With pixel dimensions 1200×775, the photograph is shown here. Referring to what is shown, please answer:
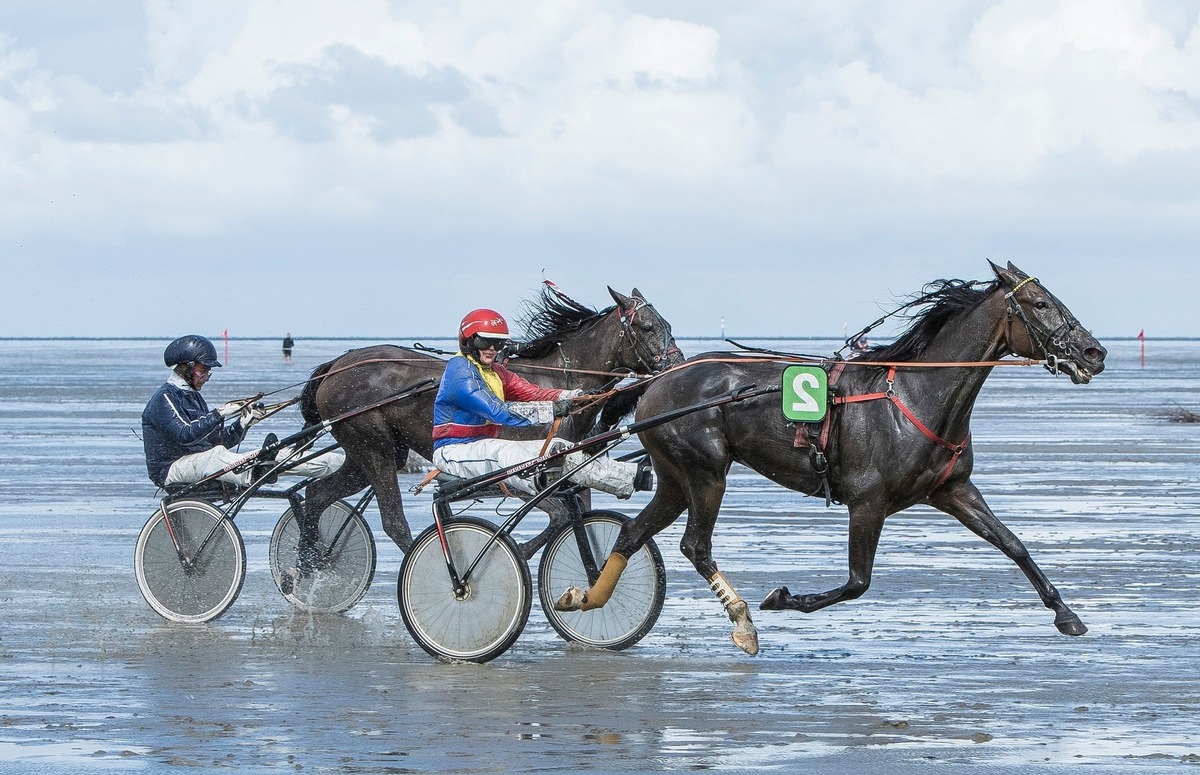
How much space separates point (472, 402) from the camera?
354 inches

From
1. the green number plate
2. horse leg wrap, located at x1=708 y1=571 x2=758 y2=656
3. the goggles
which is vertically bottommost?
horse leg wrap, located at x1=708 y1=571 x2=758 y2=656

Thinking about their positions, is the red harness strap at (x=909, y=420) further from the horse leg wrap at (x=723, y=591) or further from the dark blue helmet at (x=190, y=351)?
the dark blue helmet at (x=190, y=351)

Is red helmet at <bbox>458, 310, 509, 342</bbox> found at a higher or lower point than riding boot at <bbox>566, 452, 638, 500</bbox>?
higher

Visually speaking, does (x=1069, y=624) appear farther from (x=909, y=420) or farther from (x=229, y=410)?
(x=229, y=410)

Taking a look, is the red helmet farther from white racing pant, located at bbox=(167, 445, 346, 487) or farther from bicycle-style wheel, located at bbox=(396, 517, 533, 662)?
white racing pant, located at bbox=(167, 445, 346, 487)

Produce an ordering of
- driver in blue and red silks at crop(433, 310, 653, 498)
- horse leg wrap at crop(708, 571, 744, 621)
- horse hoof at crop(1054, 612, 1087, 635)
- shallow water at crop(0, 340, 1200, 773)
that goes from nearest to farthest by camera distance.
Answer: shallow water at crop(0, 340, 1200, 773) → horse hoof at crop(1054, 612, 1087, 635) → horse leg wrap at crop(708, 571, 744, 621) → driver in blue and red silks at crop(433, 310, 653, 498)

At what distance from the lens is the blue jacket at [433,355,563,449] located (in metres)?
8.95

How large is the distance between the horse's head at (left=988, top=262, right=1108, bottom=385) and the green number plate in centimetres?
89

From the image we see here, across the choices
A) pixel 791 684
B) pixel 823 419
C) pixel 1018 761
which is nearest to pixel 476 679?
pixel 791 684

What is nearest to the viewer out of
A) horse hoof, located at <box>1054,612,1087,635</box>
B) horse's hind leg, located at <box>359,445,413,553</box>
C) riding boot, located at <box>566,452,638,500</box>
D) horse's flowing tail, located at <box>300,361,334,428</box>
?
horse hoof, located at <box>1054,612,1087,635</box>

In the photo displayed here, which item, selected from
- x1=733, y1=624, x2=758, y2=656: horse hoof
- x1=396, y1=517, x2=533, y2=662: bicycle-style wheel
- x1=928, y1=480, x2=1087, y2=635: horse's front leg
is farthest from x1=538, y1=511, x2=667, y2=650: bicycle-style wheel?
x1=928, y1=480, x2=1087, y2=635: horse's front leg

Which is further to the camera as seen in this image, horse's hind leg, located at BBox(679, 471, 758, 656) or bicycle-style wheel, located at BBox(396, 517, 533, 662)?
horse's hind leg, located at BBox(679, 471, 758, 656)

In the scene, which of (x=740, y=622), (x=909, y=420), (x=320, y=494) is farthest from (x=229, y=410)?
(x=909, y=420)

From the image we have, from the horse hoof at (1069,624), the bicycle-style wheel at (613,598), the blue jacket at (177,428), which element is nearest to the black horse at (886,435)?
the horse hoof at (1069,624)
